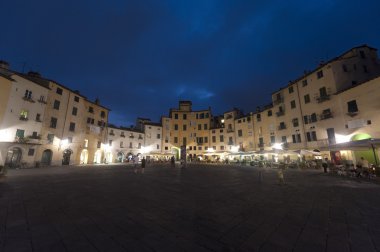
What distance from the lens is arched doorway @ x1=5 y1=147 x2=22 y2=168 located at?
70.7 ft

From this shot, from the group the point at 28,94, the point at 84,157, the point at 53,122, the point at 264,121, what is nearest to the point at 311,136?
the point at 264,121

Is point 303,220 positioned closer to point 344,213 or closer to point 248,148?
point 344,213

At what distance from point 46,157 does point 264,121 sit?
40541 mm

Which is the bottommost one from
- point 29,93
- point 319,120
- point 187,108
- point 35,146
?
point 35,146

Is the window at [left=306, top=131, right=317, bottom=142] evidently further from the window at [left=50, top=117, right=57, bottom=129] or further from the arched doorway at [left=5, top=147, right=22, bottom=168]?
the arched doorway at [left=5, top=147, right=22, bottom=168]

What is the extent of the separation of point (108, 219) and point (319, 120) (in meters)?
29.7

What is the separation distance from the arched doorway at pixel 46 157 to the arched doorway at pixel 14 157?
127 inches

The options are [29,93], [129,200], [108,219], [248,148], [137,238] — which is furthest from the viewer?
[248,148]

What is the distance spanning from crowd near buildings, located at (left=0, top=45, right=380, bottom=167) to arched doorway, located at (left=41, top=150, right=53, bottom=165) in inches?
4.8

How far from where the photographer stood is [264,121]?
37.1 m

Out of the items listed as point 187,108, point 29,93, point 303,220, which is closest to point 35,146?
point 29,93

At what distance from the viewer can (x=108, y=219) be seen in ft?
14.1

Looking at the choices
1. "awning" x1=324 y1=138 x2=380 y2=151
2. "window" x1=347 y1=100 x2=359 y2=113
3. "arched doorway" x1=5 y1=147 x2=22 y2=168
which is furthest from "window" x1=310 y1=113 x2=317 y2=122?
"arched doorway" x1=5 y1=147 x2=22 y2=168

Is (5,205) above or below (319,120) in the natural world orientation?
below
